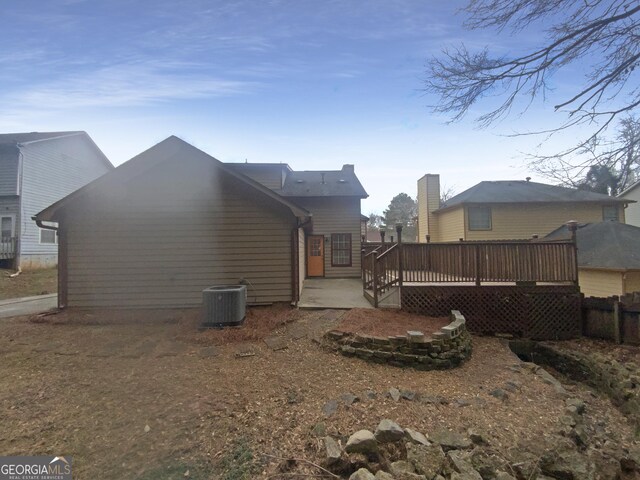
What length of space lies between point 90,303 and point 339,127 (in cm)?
1003

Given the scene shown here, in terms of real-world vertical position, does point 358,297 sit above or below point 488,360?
above

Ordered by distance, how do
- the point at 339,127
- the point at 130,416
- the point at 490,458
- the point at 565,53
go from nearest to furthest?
the point at 490,458 → the point at 130,416 → the point at 565,53 → the point at 339,127

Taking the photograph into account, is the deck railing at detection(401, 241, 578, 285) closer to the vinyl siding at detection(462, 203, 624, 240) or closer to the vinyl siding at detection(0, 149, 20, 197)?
the vinyl siding at detection(462, 203, 624, 240)

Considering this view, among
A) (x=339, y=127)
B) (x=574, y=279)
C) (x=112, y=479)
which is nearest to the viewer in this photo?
(x=112, y=479)

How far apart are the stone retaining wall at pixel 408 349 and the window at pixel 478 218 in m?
13.4

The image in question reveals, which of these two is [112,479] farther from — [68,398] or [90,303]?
[90,303]

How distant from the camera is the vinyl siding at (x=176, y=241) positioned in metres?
7.97

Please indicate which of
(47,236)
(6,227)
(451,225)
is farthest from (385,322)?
(47,236)

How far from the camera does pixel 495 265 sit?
25.7 feet

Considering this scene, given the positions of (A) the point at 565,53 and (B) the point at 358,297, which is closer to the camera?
(A) the point at 565,53

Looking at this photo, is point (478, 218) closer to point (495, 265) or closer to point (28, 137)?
point (495, 265)

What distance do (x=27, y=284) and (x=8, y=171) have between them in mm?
6363

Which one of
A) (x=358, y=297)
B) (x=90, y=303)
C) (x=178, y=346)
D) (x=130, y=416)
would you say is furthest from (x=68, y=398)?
(x=358, y=297)

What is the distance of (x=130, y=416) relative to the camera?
3.43 m
